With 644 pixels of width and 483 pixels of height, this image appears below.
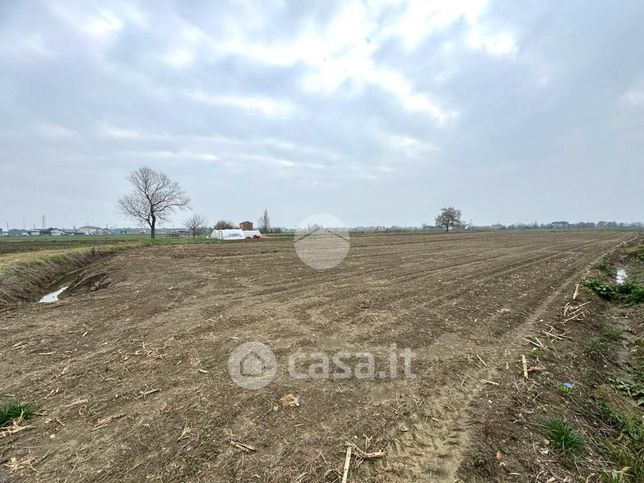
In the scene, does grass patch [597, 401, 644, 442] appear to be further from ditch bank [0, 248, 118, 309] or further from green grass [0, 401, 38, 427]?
ditch bank [0, 248, 118, 309]

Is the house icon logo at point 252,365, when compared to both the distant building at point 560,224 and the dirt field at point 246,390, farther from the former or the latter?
the distant building at point 560,224

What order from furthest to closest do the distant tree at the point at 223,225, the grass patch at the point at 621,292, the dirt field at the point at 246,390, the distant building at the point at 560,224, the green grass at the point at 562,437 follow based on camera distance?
the distant building at the point at 560,224
the distant tree at the point at 223,225
the grass patch at the point at 621,292
the green grass at the point at 562,437
the dirt field at the point at 246,390

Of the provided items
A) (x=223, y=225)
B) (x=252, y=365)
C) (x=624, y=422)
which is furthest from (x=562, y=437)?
(x=223, y=225)

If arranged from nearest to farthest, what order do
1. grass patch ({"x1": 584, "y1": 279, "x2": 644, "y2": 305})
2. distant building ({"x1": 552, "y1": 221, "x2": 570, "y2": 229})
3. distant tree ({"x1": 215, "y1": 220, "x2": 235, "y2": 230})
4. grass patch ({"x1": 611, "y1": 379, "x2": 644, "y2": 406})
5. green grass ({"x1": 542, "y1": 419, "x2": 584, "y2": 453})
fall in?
green grass ({"x1": 542, "y1": 419, "x2": 584, "y2": 453}), grass patch ({"x1": 611, "y1": 379, "x2": 644, "y2": 406}), grass patch ({"x1": 584, "y1": 279, "x2": 644, "y2": 305}), distant tree ({"x1": 215, "y1": 220, "x2": 235, "y2": 230}), distant building ({"x1": 552, "y1": 221, "x2": 570, "y2": 229})

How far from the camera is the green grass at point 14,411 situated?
338 centimetres

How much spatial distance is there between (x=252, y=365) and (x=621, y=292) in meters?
11.7

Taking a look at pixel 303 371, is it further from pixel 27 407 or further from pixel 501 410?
pixel 27 407

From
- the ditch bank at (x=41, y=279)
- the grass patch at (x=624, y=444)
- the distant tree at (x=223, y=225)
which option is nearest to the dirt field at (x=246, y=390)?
the grass patch at (x=624, y=444)

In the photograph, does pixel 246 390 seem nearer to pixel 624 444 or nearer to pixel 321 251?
pixel 624 444

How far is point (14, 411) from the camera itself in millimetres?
3490

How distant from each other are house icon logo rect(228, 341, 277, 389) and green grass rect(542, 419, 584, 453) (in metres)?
3.36

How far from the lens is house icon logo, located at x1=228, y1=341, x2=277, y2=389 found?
421 cm

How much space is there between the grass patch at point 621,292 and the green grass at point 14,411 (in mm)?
13441

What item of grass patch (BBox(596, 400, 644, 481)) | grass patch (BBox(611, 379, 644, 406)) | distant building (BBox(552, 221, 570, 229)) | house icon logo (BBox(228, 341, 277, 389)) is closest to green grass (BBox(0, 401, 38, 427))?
house icon logo (BBox(228, 341, 277, 389))
